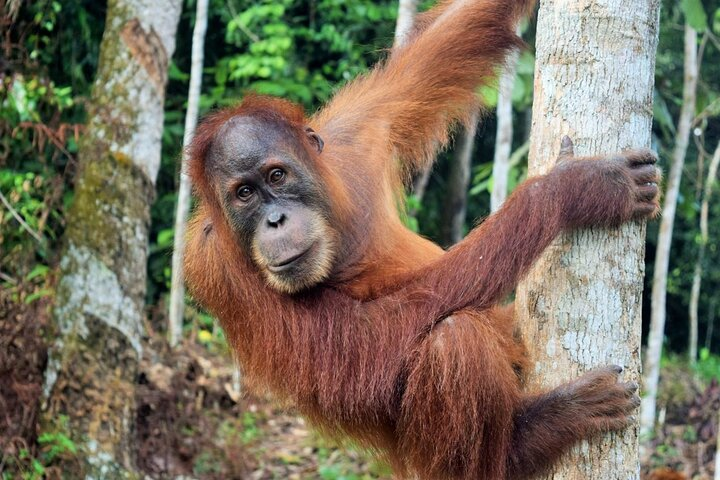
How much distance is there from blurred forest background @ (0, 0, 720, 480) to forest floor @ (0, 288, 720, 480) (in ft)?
0.04

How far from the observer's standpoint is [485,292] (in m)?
3.02

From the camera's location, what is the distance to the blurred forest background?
17.0 ft

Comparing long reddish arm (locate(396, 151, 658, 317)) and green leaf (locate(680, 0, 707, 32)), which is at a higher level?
green leaf (locate(680, 0, 707, 32))

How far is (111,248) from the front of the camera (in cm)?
519

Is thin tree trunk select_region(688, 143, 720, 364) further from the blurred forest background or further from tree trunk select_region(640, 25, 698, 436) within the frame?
tree trunk select_region(640, 25, 698, 436)

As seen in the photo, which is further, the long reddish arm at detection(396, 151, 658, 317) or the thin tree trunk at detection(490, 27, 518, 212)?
the thin tree trunk at detection(490, 27, 518, 212)

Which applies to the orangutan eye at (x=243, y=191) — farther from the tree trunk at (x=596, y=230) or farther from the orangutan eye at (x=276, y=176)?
the tree trunk at (x=596, y=230)

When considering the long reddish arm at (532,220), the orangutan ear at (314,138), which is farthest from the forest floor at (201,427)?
the long reddish arm at (532,220)

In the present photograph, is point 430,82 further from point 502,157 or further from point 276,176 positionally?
point 502,157

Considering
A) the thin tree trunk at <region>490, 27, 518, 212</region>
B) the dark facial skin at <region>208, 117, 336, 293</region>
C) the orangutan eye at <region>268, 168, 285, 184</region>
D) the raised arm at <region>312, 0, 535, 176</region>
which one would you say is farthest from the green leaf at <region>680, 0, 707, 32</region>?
the orangutan eye at <region>268, 168, 285, 184</region>

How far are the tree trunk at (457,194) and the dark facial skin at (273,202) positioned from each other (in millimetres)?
7411

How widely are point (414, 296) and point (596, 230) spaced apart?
75 centimetres

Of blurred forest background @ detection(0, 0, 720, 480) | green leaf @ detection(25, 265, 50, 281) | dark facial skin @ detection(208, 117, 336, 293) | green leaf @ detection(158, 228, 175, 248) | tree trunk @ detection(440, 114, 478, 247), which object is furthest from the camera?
tree trunk @ detection(440, 114, 478, 247)

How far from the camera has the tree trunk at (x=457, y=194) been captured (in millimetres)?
10719
